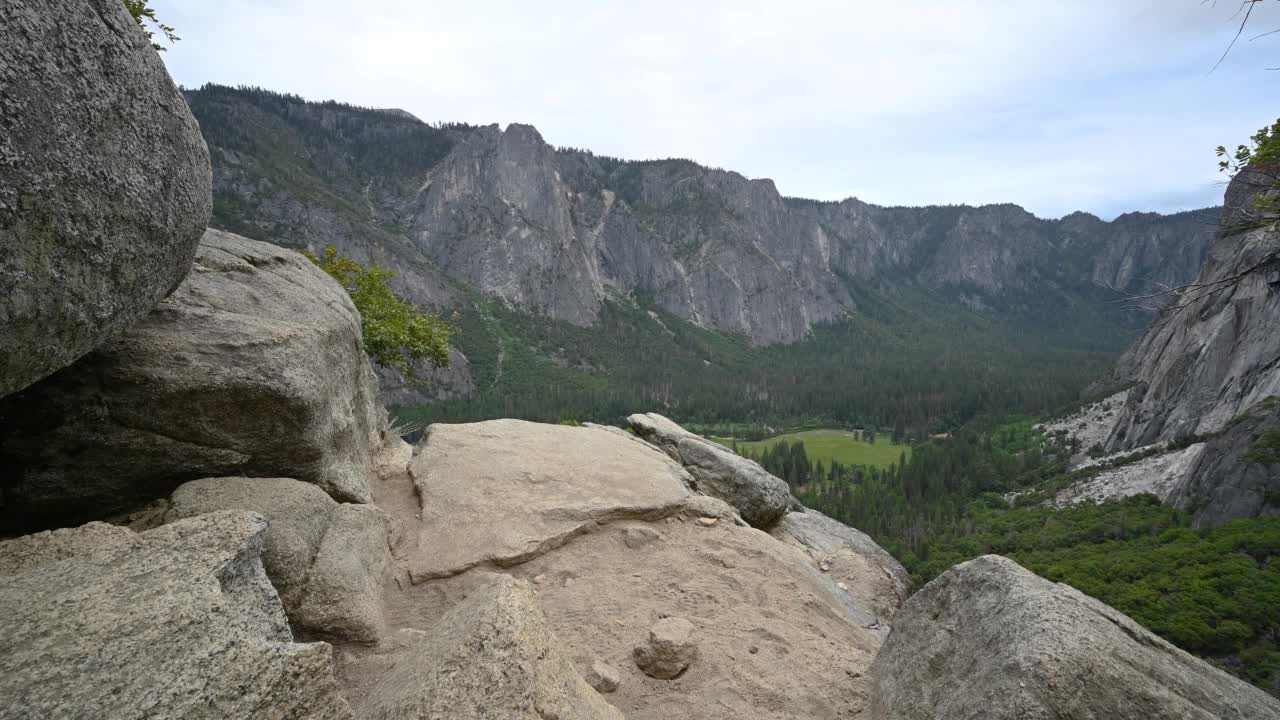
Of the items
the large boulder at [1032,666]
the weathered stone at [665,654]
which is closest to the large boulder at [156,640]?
the weathered stone at [665,654]

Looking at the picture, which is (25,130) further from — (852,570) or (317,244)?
(317,244)

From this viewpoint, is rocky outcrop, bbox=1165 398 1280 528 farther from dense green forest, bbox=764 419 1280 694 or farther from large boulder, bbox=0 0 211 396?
large boulder, bbox=0 0 211 396

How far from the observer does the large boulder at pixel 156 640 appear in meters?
3.58

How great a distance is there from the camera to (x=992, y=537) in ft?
221

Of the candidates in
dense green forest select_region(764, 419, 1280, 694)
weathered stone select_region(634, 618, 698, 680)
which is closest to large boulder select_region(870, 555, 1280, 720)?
weathered stone select_region(634, 618, 698, 680)

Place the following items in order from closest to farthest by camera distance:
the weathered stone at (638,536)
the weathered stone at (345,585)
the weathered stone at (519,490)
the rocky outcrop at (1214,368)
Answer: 1. the weathered stone at (345,585)
2. the weathered stone at (519,490)
3. the weathered stone at (638,536)
4. the rocky outcrop at (1214,368)

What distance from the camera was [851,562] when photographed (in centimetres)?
1659

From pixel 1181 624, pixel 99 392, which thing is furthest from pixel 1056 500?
pixel 99 392

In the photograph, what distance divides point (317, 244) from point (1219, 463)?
182 meters

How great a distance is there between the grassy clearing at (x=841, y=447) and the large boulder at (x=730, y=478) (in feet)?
368

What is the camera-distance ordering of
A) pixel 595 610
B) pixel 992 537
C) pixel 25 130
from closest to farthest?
pixel 25 130
pixel 595 610
pixel 992 537

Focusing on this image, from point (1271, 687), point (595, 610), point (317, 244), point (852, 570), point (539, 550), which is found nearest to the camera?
point (595, 610)

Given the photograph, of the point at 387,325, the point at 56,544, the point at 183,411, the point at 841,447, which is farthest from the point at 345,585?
the point at 841,447

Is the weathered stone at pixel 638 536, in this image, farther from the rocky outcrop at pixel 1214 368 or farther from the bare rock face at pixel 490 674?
the rocky outcrop at pixel 1214 368
